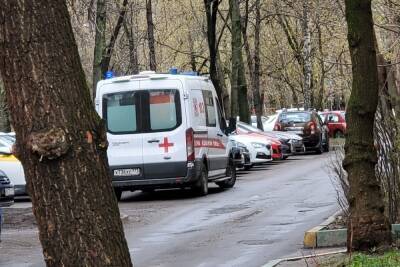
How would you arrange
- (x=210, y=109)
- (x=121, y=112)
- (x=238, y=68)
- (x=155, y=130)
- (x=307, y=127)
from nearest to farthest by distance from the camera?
(x=155, y=130), (x=121, y=112), (x=210, y=109), (x=238, y=68), (x=307, y=127)

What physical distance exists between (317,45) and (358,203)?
36.4 m

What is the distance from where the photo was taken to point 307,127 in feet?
109

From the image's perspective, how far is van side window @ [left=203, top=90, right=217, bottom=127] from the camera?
17.6 m

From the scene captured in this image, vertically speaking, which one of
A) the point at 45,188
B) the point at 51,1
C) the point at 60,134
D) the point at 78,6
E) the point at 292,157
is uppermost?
the point at 78,6

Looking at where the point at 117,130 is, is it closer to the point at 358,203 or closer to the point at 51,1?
the point at 358,203

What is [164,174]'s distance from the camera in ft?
53.4

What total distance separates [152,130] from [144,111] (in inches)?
17.2

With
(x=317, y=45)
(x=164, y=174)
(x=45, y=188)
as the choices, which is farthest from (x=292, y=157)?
(x=45, y=188)

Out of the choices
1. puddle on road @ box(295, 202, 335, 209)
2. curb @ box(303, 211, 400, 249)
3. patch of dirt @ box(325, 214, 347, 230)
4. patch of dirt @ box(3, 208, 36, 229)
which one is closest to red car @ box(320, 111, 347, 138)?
puddle on road @ box(295, 202, 335, 209)

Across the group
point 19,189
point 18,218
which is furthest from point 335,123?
point 18,218

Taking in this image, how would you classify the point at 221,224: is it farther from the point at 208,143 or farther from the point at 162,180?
the point at 208,143

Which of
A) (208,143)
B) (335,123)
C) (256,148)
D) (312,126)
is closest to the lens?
(208,143)

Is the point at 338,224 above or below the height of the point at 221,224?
above

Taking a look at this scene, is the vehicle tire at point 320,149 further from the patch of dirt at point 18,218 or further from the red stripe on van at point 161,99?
the patch of dirt at point 18,218
